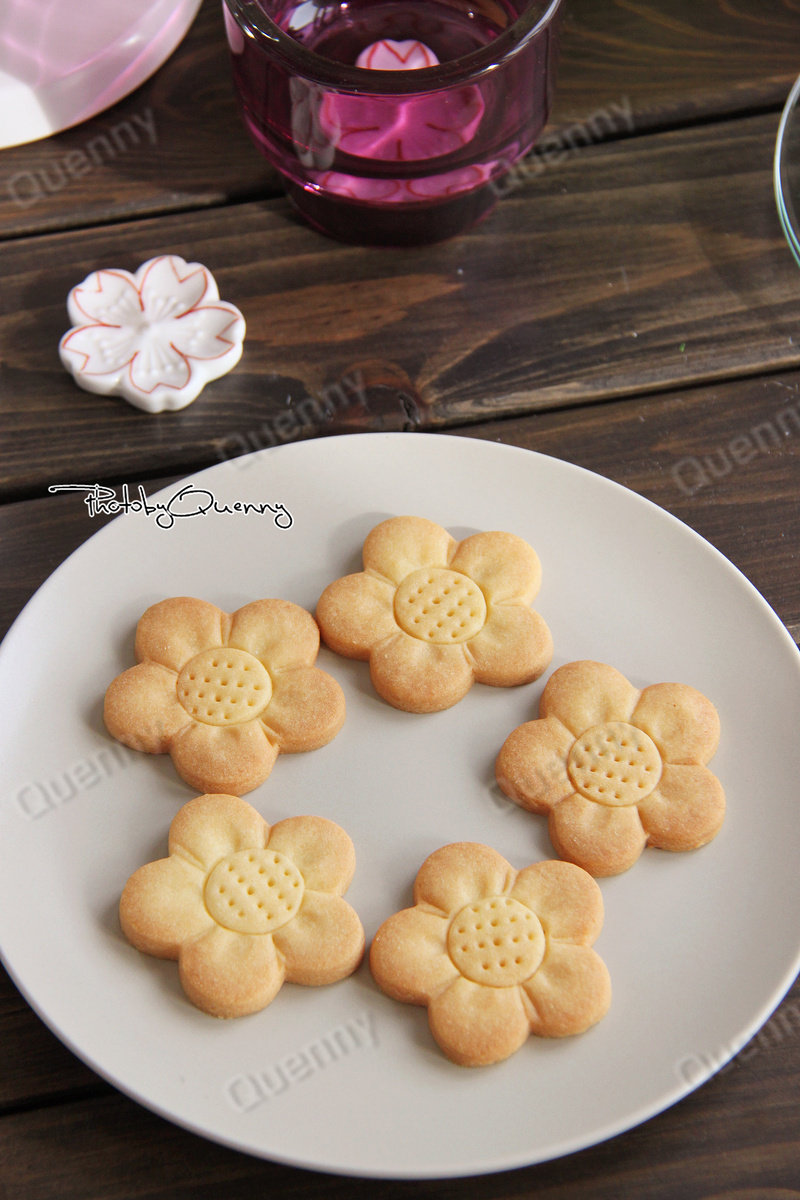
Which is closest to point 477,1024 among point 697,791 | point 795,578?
point 697,791

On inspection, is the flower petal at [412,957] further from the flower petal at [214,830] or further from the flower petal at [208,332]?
the flower petal at [208,332]

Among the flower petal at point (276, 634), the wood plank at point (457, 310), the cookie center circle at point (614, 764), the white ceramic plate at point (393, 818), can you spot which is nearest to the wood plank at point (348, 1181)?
the white ceramic plate at point (393, 818)

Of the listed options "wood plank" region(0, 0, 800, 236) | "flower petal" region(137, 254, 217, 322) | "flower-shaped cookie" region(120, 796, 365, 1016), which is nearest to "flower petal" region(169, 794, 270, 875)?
"flower-shaped cookie" region(120, 796, 365, 1016)

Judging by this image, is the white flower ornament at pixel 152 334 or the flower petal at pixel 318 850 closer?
the flower petal at pixel 318 850

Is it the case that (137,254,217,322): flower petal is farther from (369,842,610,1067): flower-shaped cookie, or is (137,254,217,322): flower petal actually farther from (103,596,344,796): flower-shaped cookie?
(369,842,610,1067): flower-shaped cookie

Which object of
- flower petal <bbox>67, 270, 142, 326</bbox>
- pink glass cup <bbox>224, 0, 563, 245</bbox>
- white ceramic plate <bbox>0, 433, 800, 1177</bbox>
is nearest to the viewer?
white ceramic plate <bbox>0, 433, 800, 1177</bbox>
